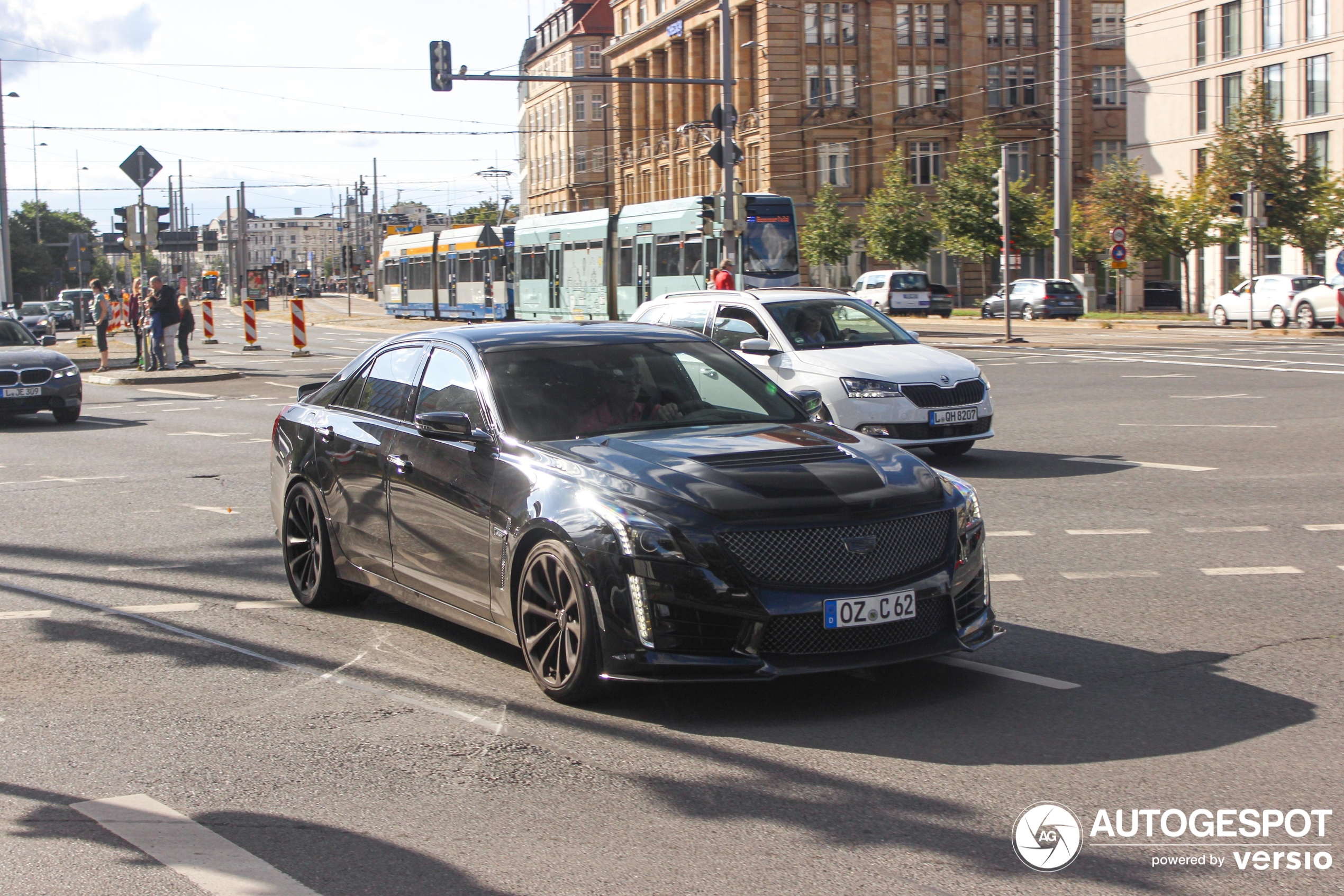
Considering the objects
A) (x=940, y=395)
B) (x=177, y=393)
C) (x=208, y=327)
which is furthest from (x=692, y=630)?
(x=208, y=327)

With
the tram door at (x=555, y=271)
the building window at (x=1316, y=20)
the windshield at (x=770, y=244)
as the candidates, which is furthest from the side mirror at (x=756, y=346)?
the building window at (x=1316, y=20)

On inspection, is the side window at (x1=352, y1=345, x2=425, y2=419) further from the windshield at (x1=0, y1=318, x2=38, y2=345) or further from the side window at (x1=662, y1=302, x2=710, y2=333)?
the windshield at (x1=0, y1=318, x2=38, y2=345)

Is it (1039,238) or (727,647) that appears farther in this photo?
(1039,238)

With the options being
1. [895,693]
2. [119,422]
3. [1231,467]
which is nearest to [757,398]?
[895,693]

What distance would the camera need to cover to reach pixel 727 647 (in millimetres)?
5277

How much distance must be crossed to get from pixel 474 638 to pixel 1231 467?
8040 mm

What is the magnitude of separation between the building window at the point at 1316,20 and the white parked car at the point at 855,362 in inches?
1851

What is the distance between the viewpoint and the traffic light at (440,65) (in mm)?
30359

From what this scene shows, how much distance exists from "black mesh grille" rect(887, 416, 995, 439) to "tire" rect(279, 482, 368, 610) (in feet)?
19.8

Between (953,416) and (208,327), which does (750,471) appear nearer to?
(953,416)

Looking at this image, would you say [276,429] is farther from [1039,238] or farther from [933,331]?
[1039,238]

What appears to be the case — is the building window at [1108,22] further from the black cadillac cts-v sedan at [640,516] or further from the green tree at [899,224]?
the black cadillac cts-v sedan at [640,516]

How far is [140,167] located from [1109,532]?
22.4 m

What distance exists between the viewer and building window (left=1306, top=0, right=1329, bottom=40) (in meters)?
53.8
